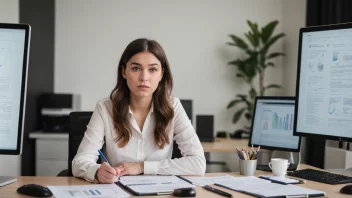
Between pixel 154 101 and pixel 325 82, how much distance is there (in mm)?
810

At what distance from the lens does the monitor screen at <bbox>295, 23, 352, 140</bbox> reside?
1.77m

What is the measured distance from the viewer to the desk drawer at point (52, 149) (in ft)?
12.6

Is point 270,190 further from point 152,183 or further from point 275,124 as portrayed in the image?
point 275,124

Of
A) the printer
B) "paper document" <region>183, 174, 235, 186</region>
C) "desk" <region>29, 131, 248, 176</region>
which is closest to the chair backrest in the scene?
"paper document" <region>183, 174, 235, 186</region>

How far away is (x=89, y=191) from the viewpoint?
1.44 metres

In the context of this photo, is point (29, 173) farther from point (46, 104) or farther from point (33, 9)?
point (33, 9)

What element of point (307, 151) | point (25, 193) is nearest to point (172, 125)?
point (25, 193)

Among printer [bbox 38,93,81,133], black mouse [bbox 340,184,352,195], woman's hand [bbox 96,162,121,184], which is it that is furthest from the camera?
printer [bbox 38,93,81,133]

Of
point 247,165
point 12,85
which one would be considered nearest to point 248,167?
point 247,165

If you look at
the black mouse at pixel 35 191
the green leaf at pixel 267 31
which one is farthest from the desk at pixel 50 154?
the black mouse at pixel 35 191

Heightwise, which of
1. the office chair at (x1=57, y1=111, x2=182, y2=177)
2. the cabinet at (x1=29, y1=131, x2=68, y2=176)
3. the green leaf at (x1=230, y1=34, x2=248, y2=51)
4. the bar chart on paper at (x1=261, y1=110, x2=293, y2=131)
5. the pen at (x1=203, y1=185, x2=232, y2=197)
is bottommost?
Result: the cabinet at (x1=29, y1=131, x2=68, y2=176)

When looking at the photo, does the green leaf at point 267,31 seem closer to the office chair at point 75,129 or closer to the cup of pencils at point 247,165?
the office chair at point 75,129

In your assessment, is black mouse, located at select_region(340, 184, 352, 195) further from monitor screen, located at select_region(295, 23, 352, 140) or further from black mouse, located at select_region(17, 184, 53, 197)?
black mouse, located at select_region(17, 184, 53, 197)

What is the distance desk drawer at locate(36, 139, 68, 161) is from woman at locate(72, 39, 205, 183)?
76.1 inches
